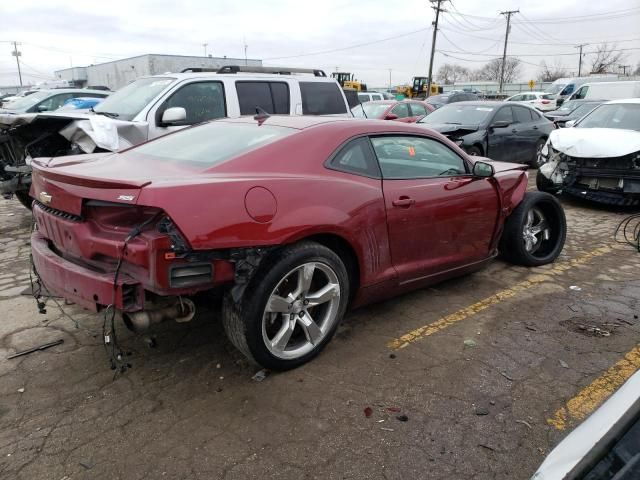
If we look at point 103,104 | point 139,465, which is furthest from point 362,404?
point 103,104

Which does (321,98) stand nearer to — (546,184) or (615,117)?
(546,184)

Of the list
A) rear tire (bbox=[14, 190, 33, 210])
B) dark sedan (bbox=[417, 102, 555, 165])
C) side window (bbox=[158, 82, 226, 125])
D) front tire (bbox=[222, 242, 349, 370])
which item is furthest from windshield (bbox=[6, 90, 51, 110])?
front tire (bbox=[222, 242, 349, 370])

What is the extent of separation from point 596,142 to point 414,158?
16.0 feet

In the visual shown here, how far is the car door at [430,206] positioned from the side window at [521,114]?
738 centimetres

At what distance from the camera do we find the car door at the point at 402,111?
1325 cm

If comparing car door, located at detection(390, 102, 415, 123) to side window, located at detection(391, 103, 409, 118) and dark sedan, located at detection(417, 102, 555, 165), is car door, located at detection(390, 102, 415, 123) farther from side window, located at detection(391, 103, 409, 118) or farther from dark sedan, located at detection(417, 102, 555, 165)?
dark sedan, located at detection(417, 102, 555, 165)

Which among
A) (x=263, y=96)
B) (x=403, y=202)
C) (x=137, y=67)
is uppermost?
(x=137, y=67)

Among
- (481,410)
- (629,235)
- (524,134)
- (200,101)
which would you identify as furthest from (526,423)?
(524,134)

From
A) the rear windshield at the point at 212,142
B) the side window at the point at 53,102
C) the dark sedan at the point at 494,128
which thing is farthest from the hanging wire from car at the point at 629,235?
the side window at the point at 53,102

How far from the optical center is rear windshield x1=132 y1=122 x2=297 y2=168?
127 inches

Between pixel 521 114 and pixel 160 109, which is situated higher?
pixel 160 109

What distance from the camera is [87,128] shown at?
5.61 metres

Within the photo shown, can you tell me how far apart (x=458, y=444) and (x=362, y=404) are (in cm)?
56

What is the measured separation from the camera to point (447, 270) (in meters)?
4.07
